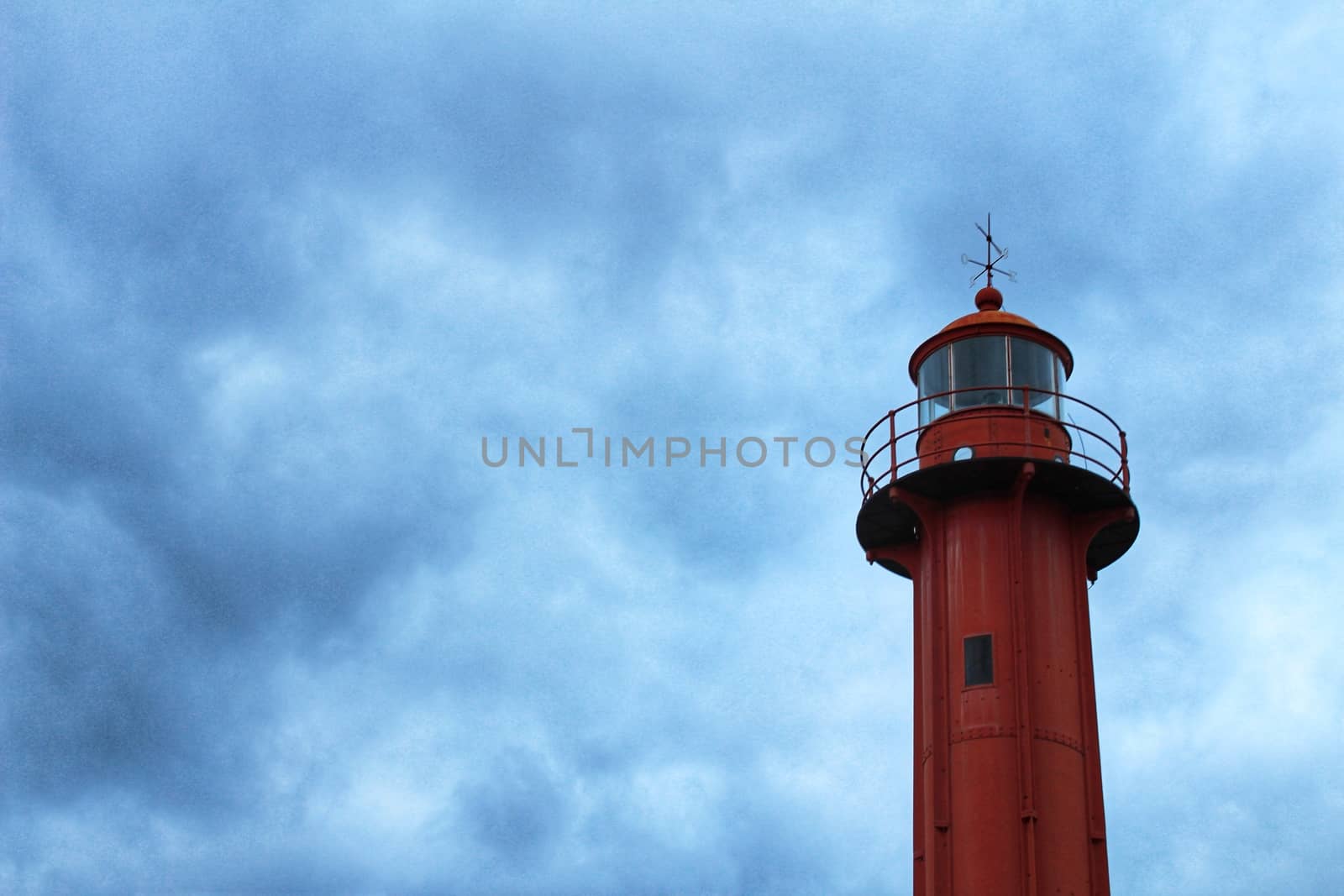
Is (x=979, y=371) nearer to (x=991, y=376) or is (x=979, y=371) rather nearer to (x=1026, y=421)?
(x=991, y=376)

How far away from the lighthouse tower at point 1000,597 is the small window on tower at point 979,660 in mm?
23

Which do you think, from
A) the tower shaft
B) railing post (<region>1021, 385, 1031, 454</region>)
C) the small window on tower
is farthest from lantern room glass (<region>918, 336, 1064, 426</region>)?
the small window on tower

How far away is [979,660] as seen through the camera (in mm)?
26203

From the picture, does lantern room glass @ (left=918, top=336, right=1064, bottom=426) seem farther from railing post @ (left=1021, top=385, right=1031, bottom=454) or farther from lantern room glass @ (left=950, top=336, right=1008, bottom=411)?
railing post @ (left=1021, top=385, right=1031, bottom=454)

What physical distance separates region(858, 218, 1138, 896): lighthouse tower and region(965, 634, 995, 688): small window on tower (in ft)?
0.08

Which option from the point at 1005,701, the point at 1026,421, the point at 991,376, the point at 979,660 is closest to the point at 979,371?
the point at 991,376

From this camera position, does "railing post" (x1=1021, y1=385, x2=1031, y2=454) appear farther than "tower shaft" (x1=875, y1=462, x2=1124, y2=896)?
Yes

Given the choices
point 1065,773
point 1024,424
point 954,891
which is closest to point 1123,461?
point 1024,424

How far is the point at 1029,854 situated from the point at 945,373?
358 inches

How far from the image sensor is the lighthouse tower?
24875 millimetres

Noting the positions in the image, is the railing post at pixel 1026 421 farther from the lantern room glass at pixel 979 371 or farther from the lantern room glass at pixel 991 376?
the lantern room glass at pixel 979 371

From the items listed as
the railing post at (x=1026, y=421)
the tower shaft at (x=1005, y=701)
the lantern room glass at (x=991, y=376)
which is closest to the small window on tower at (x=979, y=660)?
the tower shaft at (x=1005, y=701)

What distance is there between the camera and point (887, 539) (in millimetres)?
29453

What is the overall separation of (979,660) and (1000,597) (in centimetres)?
116
